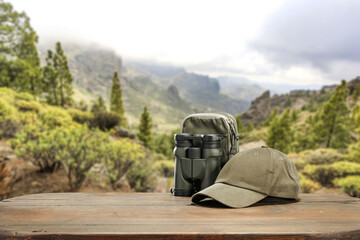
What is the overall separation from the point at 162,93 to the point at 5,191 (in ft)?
276

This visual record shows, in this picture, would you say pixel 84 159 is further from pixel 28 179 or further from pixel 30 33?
pixel 30 33

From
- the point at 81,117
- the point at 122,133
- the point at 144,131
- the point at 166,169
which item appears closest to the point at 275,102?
the point at 144,131

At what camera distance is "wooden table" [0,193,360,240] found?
2.70 ft

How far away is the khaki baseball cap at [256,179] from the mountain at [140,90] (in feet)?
164

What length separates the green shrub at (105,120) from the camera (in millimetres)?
9945

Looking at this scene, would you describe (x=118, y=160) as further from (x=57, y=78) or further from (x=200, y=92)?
(x=200, y=92)

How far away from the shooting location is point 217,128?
1491 millimetres

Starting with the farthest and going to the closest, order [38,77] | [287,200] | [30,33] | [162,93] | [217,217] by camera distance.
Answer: [162,93], [38,77], [30,33], [287,200], [217,217]

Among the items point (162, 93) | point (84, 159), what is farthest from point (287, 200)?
point (162, 93)

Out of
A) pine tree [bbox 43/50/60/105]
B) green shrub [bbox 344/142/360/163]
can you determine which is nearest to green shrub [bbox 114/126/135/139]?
pine tree [bbox 43/50/60/105]

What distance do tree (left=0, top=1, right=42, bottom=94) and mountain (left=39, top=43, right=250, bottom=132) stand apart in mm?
39388

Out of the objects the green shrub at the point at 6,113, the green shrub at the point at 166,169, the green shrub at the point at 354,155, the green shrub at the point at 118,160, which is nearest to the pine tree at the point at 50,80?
the green shrub at the point at 6,113

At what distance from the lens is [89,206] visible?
1143mm

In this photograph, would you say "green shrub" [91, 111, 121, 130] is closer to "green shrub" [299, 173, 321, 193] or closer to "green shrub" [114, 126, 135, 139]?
"green shrub" [114, 126, 135, 139]
